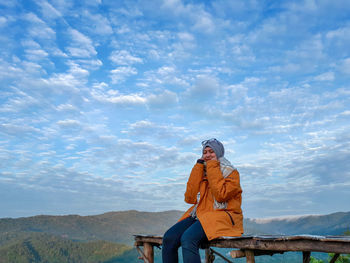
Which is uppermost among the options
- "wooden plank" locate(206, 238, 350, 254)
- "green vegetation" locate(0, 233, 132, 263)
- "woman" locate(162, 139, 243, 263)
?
"woman" locate(162, 139, 243, 263)

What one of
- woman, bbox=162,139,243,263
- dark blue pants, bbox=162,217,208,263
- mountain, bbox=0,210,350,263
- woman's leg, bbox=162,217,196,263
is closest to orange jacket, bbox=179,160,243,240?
woman, bbox=162,139,243,263

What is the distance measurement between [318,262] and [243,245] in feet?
37.2

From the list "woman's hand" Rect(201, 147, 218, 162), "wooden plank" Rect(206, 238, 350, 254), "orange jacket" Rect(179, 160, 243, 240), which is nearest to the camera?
"wooden plank" Rect(206, 238, 350, 254)

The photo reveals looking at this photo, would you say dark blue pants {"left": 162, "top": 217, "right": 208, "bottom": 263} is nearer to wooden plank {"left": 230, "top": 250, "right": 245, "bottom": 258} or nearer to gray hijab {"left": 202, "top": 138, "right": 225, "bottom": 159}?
wooden plank {"left": 230, "top": 250, "right": 245, "bottom": 258}

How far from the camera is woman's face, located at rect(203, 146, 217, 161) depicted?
13.3 ft

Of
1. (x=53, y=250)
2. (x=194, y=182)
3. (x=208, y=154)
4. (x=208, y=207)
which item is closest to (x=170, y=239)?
(x=208, y=207)

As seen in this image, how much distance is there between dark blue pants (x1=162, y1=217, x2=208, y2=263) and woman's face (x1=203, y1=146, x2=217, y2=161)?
0.91 metres

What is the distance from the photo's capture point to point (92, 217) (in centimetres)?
3347

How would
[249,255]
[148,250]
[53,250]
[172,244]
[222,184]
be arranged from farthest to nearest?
[53,250], [148,250], [172,244], [222,184], [249,255]

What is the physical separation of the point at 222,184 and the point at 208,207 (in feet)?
1.66

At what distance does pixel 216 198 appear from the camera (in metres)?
3.69

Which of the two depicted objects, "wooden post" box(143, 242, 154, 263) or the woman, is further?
"wooden post" box(143, 242, 154, 263)

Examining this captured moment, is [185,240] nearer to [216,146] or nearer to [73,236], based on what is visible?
[216,146]

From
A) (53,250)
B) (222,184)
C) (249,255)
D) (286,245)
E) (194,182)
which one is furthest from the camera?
(53,250)
